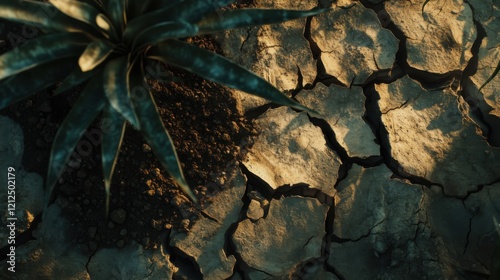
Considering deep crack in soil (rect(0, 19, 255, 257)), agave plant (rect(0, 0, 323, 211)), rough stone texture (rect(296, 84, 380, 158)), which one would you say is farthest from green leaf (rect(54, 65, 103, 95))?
rough stone texture (rect(296, 84, 380, 158))

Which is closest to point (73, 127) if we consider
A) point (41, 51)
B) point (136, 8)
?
point (41, 51)

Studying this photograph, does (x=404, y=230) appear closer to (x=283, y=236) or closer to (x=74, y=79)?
(x=283, y=236)

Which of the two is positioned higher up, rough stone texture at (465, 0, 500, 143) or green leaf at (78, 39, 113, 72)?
green leaf at (78, 39, 113, 72)

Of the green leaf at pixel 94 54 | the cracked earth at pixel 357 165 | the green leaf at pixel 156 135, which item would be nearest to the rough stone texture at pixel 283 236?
the cracked earth at pixel 357 165

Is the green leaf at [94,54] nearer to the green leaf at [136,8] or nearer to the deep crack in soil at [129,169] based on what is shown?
the green leaf at [136,8]

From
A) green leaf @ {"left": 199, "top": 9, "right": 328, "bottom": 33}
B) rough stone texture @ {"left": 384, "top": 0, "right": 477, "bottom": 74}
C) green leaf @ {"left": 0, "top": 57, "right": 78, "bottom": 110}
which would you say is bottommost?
rough stone texture @ {"left": 384, "top": 0, "right": 477, "bottom": 74}

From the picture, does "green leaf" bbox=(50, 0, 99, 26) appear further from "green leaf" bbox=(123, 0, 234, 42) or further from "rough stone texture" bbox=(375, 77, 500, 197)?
"rough stone texture" bbox=(375, 77, 500, 197)

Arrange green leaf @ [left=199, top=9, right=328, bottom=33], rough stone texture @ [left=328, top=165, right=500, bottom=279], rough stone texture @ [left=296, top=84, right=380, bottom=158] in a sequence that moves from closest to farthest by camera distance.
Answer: green leaf @ [left=199, top=9, right=328, bottom=33] < rough stone texture @ [left=328, top=165, right=500, bottom=279] < rough stone texture @ [left=296, top=84, right=380, bottom=158]

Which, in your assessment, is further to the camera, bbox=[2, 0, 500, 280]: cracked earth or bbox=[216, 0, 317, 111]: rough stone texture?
bbox=[216, 0, 317, 111]: rough stone texture

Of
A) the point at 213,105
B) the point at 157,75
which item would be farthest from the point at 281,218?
the point at 157,75
